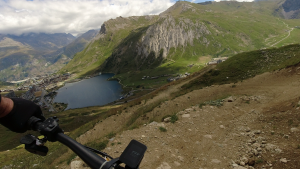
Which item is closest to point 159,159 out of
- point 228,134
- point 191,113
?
point 228,134

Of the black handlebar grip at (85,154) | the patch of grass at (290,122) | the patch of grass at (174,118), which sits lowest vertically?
the patch of grass at (174,118)

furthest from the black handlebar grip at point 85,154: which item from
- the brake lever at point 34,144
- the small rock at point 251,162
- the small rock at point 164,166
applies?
the small rock at point 251,162

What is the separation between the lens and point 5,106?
2424 millimetres

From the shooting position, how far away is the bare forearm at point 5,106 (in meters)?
2.31

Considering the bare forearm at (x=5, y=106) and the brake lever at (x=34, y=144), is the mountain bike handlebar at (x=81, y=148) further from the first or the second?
the bare forearm at (x=5, y=106)

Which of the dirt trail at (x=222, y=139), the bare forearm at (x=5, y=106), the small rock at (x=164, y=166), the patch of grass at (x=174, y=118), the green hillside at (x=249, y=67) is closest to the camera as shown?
the bare forearm at (x=5, y=106)

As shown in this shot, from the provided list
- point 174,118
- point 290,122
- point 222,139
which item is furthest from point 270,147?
point 174,118

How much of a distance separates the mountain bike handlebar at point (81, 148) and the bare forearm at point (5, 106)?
1.41 ft

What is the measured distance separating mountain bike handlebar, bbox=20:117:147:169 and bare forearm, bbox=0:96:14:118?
1.41 ft

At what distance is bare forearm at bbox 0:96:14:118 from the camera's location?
231cm

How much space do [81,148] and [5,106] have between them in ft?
4.84

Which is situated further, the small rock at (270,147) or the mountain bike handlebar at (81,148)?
the small rock at (270,147)

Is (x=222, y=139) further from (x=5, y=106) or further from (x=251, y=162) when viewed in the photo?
(x=5, y=106)

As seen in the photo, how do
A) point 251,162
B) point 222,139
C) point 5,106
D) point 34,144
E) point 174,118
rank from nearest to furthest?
point 5,106
point 34,144
point 251,162
point 222,139
point 174,118
